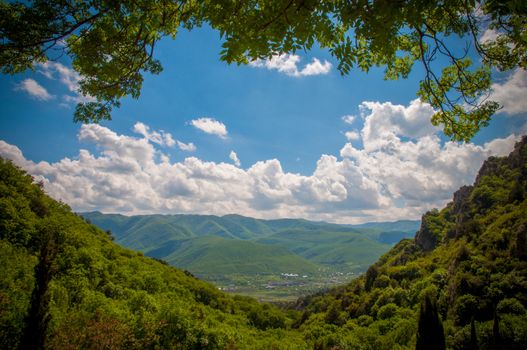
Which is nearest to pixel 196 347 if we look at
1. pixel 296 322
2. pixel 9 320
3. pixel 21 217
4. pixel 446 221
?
pixel 9 320

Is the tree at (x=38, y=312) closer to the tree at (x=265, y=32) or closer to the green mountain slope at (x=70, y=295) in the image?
the green mountain slope at (x=70, y=295)

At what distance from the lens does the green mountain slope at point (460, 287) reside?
3953cm

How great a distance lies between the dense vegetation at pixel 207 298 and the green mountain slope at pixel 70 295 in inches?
3.8

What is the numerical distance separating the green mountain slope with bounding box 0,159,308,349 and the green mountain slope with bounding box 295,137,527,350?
21100mm

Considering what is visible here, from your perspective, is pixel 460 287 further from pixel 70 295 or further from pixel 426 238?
pixel 426 238

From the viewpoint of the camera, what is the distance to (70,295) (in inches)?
1126

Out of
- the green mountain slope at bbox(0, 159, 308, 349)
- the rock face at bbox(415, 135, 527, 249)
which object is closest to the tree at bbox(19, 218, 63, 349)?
the green mountain slope at bbox(0, 159, 308, 349)

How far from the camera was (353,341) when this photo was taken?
5453cm

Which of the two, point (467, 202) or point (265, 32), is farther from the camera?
point (467, 202)

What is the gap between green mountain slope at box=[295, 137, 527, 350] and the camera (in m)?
39.5

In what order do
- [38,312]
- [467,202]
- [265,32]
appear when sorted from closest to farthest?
1. [265,32]
2. [38,312]
3. [467,202]

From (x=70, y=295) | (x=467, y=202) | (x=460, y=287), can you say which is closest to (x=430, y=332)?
(x=460, y=287)

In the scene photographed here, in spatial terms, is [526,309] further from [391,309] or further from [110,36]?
[110,36]

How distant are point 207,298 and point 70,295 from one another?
3662 centimetres
